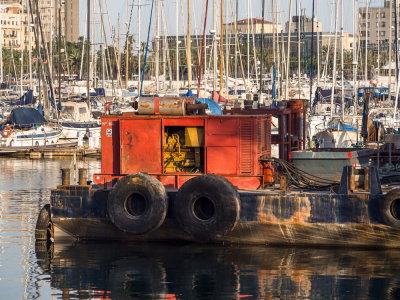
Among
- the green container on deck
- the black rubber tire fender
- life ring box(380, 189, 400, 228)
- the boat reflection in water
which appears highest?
the green container on deck

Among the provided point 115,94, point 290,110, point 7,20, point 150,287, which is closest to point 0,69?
point 115,94

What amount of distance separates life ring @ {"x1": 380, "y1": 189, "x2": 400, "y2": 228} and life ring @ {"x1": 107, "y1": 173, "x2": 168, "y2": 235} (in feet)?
14.1

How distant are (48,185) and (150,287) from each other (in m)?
16.8

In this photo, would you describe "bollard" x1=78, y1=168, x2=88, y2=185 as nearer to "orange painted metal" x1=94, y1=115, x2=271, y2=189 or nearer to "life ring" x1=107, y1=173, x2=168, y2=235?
"orange painted metal" x1=94, y1=115, x2=271, y2=189

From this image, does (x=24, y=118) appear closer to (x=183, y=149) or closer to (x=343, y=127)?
(x=343, y=127)

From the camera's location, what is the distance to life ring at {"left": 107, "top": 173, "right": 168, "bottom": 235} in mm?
18844

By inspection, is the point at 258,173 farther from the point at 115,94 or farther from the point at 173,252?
the point at 115,94

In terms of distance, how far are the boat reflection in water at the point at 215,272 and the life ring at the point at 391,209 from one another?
0.74 metres

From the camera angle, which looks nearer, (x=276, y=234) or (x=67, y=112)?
(x=276, y=234)

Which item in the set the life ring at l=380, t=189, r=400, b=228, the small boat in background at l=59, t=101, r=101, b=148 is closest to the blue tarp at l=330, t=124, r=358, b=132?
the small boat in background at l=59, t=101, r=101, b=148

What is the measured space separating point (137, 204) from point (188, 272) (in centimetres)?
241

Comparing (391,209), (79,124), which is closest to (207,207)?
(391,209)

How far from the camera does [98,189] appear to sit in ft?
64.7

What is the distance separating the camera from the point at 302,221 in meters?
18.6
